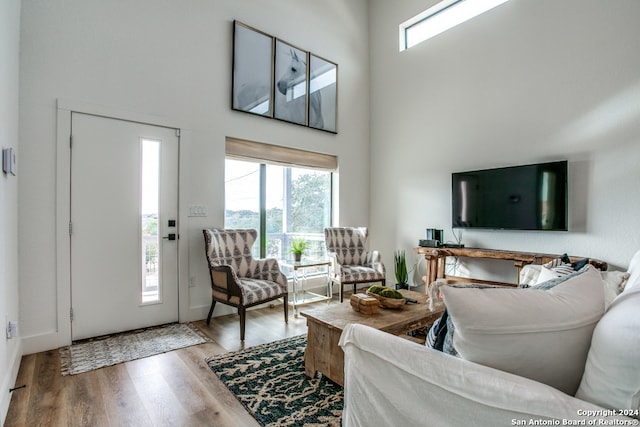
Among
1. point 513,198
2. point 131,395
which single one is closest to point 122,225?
point 131,395

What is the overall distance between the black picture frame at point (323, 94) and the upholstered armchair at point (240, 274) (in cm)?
192

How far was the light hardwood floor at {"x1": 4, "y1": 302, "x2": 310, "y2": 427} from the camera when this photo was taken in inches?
68.5

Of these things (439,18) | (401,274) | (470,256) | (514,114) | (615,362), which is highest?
(439,18)

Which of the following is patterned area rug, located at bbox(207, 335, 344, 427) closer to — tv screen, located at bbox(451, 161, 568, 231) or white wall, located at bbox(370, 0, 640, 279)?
tv screen, located at bbox(451, 161, 568, 231)

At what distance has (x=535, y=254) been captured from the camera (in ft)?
10.7

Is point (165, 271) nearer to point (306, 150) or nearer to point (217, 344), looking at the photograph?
point (217, 344)

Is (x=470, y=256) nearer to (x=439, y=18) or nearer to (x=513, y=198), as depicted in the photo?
(x=513, y=198)

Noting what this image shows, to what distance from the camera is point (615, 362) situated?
70 centimetres

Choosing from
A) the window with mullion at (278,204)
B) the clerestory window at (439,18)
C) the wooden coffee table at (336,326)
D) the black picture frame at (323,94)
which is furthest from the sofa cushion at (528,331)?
the clerestory window at (439,18)

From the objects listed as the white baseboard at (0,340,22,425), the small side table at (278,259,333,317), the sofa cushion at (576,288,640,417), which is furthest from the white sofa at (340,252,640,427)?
the small side table at (278,259,333,317)

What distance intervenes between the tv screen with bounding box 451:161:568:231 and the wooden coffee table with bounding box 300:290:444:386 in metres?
1.92

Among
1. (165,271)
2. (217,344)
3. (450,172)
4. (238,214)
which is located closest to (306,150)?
(238,214)

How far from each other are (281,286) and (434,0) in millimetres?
4225

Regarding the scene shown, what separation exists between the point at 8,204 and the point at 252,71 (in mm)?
2633
